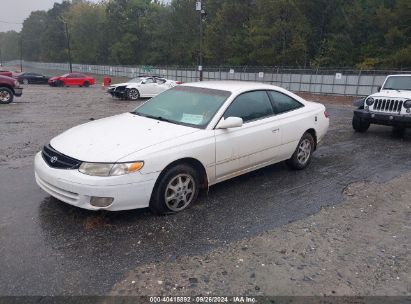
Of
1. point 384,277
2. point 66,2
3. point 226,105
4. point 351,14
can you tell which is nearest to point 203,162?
point 226,105

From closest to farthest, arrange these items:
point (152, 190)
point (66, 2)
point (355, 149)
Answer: point (152, 190) < point (355, 149) < point (66, 2)

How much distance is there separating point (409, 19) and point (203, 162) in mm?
36319

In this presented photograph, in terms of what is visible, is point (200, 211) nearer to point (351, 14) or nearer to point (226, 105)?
point (226, 105)

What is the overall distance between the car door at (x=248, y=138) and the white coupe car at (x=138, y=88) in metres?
14.7

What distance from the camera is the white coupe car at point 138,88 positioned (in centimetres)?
1938

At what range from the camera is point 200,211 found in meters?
4.43

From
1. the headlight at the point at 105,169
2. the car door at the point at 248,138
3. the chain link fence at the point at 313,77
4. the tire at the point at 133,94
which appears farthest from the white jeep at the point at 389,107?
the tire at the point at 133,94

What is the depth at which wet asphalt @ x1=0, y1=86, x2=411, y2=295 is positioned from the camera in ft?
10.3

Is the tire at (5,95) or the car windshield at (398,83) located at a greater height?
the car windshield at (398,83)

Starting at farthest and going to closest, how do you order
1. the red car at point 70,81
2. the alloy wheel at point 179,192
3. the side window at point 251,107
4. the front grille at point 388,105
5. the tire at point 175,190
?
the red car at point 70,81 → the front grille at point 388,105 → the side window at point 251,107 → the alloy wheel at point 179,192 → the tire at point 175,190

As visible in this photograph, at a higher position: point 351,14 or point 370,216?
point 351,14

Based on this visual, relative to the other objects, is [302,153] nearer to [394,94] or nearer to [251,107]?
[251,107]

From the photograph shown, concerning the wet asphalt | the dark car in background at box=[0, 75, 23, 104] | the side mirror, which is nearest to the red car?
the dark car in background at box=[0, 75, 23, 104]

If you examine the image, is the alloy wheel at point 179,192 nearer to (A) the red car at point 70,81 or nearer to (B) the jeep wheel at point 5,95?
(B) the jeep wheel at point 5,95
